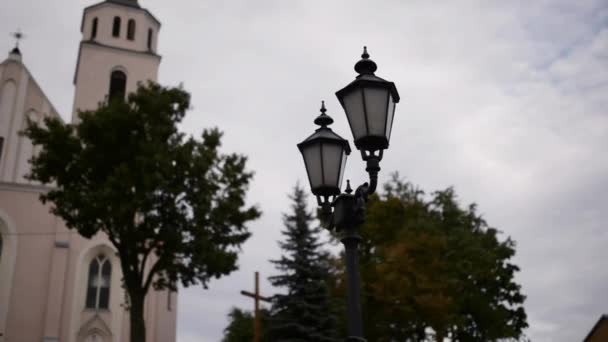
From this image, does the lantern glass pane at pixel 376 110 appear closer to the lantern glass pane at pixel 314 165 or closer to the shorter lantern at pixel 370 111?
the shorter lantern at pixel 370 111

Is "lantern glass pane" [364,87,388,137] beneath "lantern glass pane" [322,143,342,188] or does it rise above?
above

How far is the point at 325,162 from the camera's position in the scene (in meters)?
5.70

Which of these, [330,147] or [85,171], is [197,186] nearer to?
[85,171]

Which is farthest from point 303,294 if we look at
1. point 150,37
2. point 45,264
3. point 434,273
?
point 150,37

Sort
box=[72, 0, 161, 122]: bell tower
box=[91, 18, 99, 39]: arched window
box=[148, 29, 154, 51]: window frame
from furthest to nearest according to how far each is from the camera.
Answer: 1. box=[148, 29, 154, 51]: window frame
2. box=[91, 18, 99, 39]: arched window
3. box=[72, 0, 161, 122]: bell tower

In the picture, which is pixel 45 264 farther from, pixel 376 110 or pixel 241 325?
pixel 376 110

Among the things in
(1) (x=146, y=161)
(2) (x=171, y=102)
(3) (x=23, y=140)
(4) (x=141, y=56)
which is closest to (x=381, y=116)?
(1) (x=146, y=161)

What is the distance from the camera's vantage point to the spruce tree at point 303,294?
23.3 metres

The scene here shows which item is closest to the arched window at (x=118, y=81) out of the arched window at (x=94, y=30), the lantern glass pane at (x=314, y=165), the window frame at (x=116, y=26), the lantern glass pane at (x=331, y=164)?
the window frame at (x=116, y=26)

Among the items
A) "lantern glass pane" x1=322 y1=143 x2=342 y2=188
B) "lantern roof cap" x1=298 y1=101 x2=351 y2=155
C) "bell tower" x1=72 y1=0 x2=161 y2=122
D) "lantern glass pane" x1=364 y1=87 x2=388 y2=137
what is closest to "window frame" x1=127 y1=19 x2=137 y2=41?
"bell tower" x1=72 y1=0 x2=161 y2=122

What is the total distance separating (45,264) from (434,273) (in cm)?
1689

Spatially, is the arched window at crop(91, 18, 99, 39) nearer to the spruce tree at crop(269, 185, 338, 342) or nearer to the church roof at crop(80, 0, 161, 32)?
the church roof at crop(80, 0, 161, 32)

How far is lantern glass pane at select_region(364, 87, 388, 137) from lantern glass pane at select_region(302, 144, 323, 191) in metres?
0.64

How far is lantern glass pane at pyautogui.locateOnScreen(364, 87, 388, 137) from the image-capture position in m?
5.29
